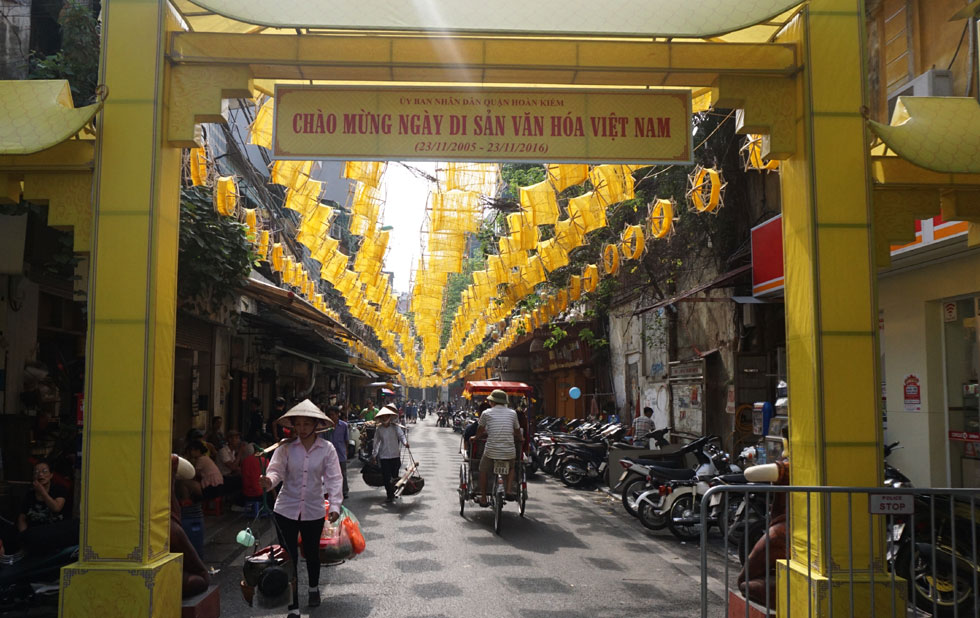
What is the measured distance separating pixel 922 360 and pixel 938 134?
222 inches

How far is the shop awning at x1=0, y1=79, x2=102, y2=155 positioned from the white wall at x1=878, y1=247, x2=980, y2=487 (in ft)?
30.3

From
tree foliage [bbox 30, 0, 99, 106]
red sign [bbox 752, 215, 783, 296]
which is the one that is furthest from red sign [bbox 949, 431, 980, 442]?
tree foliage [bbox 30, 0, 99, 106]

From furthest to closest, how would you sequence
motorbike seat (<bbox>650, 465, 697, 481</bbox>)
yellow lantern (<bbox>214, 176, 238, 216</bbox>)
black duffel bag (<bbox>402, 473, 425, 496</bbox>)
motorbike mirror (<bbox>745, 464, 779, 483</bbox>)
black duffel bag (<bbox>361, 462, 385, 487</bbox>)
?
black duffel bag (<bbox>361, 462, 385, 487</bbox>) < black duffel bag (<bbox>402, 473, 425, 496</bbox>) < motorbike seat (<bbox>650, 465, 697, 481</bbox>) < yellow lantern (<bbox>214, 176, 238, 216</bbox>) < motorbike mirror (<bbox>745, 464, 779, 483</bbox>)

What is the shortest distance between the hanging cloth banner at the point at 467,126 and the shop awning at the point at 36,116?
1.30m

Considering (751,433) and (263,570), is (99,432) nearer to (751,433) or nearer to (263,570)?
(263,570)

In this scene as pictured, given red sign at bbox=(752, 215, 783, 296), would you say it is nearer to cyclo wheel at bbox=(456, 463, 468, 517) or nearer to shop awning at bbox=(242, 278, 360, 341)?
cyclo wheel at bbox=(456, 463, 468, 517)

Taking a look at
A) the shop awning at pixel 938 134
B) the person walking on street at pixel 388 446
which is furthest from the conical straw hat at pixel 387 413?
the shop awning at pixel 938 134

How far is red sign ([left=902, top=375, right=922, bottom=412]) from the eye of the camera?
9977mm

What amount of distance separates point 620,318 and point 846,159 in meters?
20.4

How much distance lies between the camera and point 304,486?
21.5ft

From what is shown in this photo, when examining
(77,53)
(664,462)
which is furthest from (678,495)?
(77,53)

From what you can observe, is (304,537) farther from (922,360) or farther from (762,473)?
(922,360)

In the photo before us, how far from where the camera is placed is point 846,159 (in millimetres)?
5305

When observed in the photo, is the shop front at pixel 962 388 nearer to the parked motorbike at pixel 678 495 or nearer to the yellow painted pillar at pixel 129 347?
the parked motorbike at pixel 678 495
